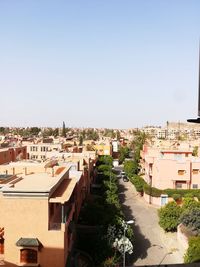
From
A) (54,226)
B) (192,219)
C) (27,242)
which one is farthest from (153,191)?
(27,242)

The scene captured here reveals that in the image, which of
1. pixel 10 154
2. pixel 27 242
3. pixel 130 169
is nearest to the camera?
pixel 27 242

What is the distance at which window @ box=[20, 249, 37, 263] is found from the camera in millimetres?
14516

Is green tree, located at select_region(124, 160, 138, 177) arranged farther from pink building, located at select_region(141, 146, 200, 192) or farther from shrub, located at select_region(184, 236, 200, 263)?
shrub, located at select_region(184, 236, 200, 263)

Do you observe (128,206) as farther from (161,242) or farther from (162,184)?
(161,242)

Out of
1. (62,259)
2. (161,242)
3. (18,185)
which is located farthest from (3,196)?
(161,242)

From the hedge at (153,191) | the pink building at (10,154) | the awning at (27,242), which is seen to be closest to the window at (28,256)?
the awning at (27,242)

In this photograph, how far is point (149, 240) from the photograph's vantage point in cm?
2652

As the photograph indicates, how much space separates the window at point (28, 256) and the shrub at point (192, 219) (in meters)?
13.6

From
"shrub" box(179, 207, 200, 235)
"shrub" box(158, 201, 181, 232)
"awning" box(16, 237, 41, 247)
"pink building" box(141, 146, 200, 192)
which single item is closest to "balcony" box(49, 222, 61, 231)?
"awning" box(16, 237, 41, 247)

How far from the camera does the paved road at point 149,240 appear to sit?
23.0 metres

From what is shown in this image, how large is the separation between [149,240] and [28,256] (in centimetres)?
1388

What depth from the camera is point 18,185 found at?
53.4ft

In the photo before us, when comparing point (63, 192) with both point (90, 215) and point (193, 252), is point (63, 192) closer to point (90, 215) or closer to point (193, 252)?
point (90, 215)

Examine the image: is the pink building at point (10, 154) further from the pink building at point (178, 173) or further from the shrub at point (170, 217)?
the shrub at point (170, 217)
